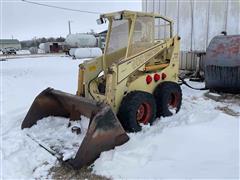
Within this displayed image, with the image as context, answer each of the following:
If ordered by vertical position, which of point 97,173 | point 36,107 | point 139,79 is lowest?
point 97,173

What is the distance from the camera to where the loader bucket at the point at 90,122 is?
3834 millimetres

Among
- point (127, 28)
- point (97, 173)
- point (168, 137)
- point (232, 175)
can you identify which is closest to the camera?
point (232, 175)

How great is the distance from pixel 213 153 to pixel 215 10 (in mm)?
7968

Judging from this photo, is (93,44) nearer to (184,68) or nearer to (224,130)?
(184,68)

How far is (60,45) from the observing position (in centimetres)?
5441

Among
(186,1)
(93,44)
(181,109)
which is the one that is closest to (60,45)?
(93,44)

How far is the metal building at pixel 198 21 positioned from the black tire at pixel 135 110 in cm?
536

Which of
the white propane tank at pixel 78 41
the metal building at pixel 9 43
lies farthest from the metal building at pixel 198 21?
the metal building at pixel 9 43

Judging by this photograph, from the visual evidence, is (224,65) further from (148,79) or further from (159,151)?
(159,151)

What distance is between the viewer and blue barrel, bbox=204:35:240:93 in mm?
7461

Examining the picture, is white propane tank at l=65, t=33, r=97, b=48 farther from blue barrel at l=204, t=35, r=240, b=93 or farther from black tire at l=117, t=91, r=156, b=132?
black tire at l=117, t=91, r=156, b=132

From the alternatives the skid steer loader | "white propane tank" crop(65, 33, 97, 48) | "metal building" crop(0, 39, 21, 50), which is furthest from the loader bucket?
"metal building" crop(0, 39, 21, 50)

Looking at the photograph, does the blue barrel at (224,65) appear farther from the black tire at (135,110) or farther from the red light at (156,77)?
the black tire at (135,110)

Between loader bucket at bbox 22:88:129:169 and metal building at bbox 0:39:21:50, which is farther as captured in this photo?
metal building at bbox 0:39:21:50
